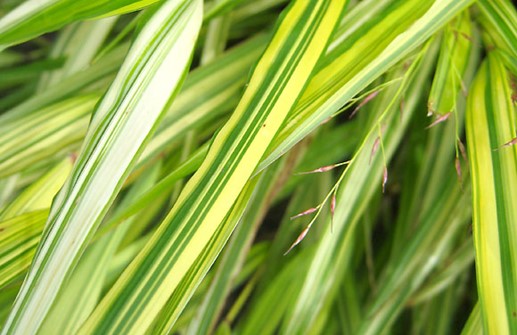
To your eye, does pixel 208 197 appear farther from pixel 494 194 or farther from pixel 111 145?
pixel 494 194

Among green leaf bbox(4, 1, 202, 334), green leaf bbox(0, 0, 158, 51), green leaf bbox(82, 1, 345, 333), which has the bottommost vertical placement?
green leaf bbox(82, 1, 345, 333)

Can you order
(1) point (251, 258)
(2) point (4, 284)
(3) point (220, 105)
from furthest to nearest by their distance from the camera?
1. (1) point (251, 258)
2. (3) point (220, 105)
3. (2) point (4, 284)

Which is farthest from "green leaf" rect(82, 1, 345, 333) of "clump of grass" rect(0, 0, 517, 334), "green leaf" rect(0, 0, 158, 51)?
"green leaf" rect(0, 0, 158, 51)

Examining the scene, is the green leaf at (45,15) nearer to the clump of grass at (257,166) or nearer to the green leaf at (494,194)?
the clump of grass at (257,166)

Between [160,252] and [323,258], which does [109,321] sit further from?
[323,258]

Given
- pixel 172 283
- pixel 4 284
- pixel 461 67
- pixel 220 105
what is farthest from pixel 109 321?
pixel 461 67

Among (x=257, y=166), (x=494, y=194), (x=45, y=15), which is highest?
(x=45, y=15)

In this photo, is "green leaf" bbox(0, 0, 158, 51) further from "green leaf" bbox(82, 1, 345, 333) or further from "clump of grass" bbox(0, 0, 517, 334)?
"green leaf" bbox(82, 1, 345, 333)

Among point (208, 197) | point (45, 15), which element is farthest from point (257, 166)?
point (45, 15)

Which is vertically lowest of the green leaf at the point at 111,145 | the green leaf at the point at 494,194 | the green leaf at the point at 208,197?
the green leaf at the point at 494,194


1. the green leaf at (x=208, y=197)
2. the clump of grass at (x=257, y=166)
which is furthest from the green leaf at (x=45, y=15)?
the green leaf at (x=208, y=197)

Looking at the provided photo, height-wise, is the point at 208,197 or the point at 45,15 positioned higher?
the point at 45,15
